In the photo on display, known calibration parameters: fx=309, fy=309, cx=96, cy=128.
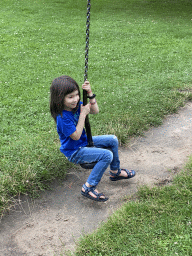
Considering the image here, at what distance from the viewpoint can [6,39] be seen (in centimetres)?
1107

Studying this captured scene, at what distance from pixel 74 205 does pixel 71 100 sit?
1293 mm

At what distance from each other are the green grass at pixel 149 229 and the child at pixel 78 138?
47cm

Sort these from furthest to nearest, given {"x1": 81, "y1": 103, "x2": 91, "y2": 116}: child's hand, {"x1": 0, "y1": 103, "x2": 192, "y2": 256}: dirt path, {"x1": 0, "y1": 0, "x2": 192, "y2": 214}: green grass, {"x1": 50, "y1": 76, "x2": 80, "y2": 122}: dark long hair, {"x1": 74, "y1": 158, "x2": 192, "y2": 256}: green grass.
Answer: {"x1": 0, "y1": 0, "x2": 192, "y2": 214}: green grass
{"x1": 81, "y1": 103, "x2": 91, "y2": 116}: child's hand
{"x1": 50, "y1": 76, "x2": 80, "y2": 122}: dark long hair
{"x1": 0, "y1": 103, "x2": 192, "y2": 256}: dirt path
{"x1": 74, "y1": 158, "x2": 192, "y2": 256}: green grass

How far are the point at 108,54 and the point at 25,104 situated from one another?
159 inches

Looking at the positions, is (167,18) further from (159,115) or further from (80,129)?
(80,129)

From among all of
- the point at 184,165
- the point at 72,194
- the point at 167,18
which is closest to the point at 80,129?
the point at 72,194

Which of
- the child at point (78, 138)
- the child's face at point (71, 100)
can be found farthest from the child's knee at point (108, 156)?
the child's face at point (71, 100)

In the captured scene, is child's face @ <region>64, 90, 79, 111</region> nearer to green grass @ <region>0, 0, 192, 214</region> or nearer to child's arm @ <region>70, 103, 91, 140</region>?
child's arm @ <region>70, 103, 91, 140</region>

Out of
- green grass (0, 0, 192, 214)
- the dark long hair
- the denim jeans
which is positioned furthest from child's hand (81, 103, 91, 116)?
green grass (0, 0, 192, 214)

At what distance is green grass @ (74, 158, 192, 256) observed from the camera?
292 cm

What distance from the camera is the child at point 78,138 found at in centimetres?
341

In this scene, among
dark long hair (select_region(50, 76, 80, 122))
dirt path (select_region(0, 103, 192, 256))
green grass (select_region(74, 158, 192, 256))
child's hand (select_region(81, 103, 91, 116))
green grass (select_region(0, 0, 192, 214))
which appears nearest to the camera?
green grass (select_region(74, 158, 192, 256))

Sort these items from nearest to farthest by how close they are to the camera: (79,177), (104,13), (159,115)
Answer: (79,177), (159,115), (104,13)

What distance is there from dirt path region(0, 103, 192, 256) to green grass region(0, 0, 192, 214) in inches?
8.5
